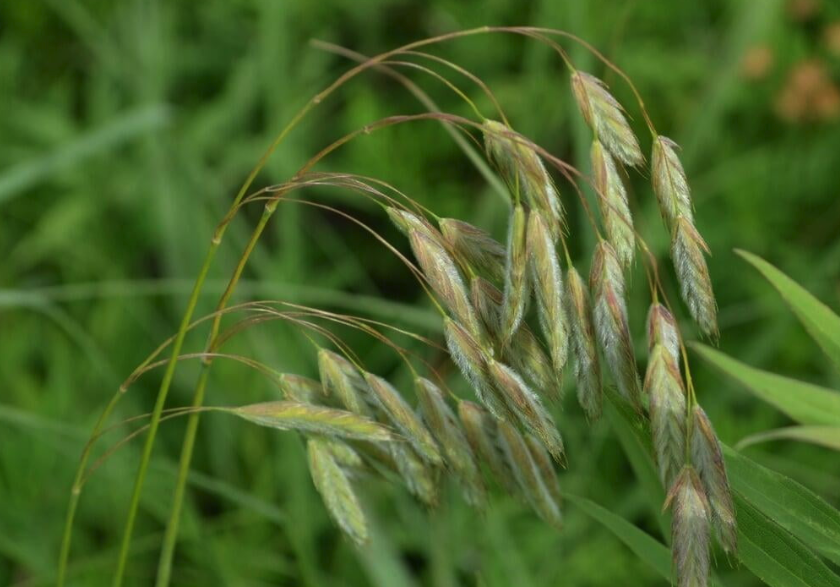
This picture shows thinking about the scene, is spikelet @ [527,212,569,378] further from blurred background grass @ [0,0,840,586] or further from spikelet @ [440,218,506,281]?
blurred background grass @ [0,0,840,586]

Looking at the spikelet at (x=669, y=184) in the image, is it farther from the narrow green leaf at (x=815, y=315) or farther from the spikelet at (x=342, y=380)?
the spikelet at (x=342, y=380)

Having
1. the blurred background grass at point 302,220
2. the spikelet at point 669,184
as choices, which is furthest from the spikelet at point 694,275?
the blurred background grass at point 302,220

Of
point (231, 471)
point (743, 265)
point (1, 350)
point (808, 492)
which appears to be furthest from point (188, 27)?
point (808, 492)

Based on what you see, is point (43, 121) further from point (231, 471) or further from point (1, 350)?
point (231, 471)

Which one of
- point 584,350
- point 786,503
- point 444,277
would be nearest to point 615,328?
point 584,350

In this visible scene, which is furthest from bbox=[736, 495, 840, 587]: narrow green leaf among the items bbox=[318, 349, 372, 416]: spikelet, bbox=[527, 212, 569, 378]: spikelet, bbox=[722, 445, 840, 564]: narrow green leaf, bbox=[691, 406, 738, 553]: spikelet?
bbox=[318, 349, 372, 416]: spikelet

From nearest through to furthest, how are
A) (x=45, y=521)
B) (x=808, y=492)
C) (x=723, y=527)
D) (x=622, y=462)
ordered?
(x=723, y=527)
(x=808, y=492)
(x=45, y=521)
(x=622, y=462)
